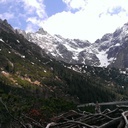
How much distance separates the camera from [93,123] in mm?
5738

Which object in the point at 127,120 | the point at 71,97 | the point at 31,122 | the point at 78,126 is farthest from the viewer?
the point at 71,97

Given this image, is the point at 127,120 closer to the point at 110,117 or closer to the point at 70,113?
the point at 110,117

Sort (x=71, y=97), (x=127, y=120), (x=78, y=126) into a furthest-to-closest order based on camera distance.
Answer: (x=71, y=97) < (x=78, y=126) < (x=127, y=120)

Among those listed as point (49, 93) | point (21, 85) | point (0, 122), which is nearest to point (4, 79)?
point (21, 85)

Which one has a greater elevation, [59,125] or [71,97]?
[71,97]

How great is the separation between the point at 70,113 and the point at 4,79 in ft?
569

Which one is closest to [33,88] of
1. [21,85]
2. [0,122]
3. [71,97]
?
[21,85]

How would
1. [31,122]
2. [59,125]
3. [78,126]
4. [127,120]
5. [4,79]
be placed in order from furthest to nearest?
1. [4,79]
2. [31,122]
3. [59,125]
4. [78,126]
5. [127,120]

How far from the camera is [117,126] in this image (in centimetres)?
500

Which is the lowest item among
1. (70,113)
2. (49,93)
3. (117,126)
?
(117,126)

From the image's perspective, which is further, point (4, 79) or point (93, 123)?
point (4, 79)

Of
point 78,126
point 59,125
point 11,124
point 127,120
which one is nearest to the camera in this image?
point 127,120

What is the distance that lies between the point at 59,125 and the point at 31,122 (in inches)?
30.6

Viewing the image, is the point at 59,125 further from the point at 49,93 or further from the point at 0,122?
the point at 49,93
